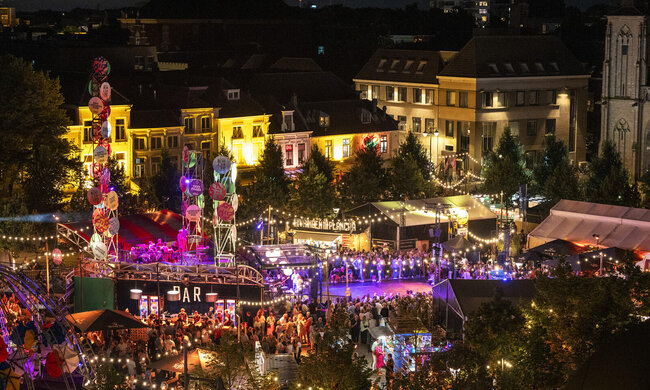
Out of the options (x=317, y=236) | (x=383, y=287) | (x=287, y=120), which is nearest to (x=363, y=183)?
(x=317, y=236)

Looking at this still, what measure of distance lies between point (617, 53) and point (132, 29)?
45341mm

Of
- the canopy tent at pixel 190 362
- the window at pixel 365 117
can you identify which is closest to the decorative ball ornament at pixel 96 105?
the canopy tent at pixel 190 362

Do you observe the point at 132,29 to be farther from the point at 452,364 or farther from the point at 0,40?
the point at 452,364

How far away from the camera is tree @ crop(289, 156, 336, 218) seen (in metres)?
53.3

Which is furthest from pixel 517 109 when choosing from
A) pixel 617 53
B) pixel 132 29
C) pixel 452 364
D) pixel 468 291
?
pixel 452 364

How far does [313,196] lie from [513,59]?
27455mm

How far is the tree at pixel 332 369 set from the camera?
2327cm

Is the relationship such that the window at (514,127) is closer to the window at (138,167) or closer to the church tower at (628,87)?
the church tower at (628,87)

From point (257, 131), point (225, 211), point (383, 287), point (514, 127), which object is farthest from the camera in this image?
point (514, 127)

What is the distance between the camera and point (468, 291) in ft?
101

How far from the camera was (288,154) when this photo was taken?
63.7 m

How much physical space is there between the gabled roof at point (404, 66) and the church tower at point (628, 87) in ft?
39.0

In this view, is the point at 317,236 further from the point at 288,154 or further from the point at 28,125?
the point at 28,125

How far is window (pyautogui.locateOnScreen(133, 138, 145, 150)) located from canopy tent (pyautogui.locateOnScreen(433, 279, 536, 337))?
30.5 metres
